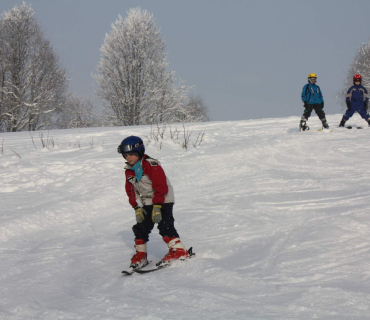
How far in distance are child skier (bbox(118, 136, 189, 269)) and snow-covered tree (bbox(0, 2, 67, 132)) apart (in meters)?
20.3

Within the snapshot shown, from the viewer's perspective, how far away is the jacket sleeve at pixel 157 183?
3.72 metres

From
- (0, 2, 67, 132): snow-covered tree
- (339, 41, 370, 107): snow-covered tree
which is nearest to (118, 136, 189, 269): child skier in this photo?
(0, 2, 67, 132): snow-covered tree

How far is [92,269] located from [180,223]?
180 cm

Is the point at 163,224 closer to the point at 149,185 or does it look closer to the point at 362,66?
the point at 149,185

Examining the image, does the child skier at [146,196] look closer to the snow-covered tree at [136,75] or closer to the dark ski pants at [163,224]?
the dark ski pants at [163,224]

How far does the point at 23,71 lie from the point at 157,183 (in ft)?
73.0

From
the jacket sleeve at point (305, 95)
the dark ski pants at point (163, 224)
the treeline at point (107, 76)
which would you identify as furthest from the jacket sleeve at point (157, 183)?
the treeline at point (107, 76)

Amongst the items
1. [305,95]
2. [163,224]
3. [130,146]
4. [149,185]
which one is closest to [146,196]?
[149,185]

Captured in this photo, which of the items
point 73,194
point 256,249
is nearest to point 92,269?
point 256,249

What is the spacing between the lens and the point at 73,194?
274 inches

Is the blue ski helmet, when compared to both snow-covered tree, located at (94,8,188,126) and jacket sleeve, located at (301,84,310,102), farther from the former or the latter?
snow-covered tree, located at (94,8,188,126)

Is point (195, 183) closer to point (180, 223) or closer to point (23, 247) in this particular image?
point (180, 223)

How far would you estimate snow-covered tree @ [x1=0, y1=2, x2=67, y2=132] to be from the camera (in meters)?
22.3

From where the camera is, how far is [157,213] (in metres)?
3.63
